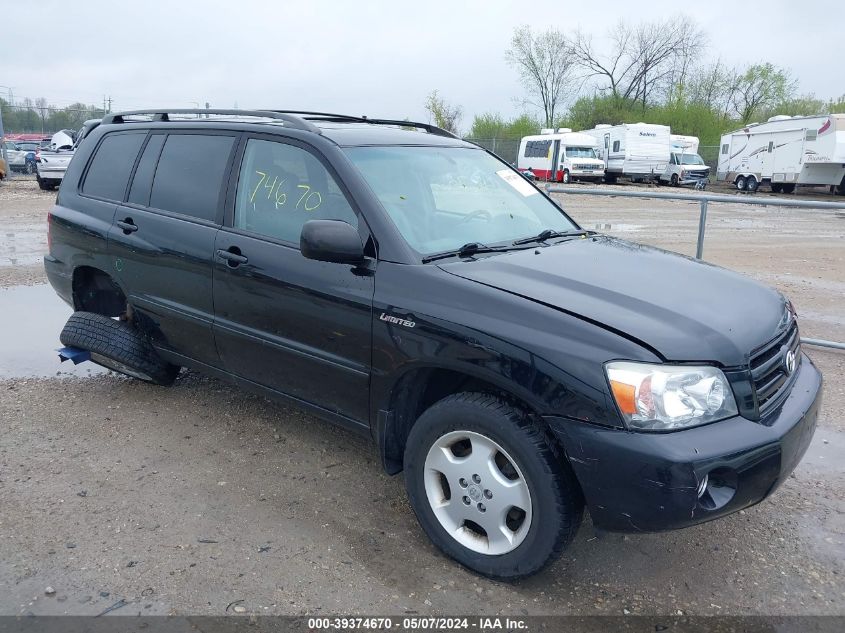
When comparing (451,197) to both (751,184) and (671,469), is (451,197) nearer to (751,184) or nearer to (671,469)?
(671,469)

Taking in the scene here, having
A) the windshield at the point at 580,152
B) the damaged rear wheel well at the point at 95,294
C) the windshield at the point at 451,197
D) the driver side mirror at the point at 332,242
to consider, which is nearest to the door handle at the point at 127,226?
the damaged rear wheel well at the point at 95,294

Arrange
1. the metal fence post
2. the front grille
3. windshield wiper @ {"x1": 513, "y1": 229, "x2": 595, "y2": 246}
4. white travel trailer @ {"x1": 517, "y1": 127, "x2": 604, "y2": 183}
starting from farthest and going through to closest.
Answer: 1. white travel trailer @ {"x1": 517, "y1": 127, "x2": 604, "y2": 183}
2. the metal fence post
3. windshield wiper @ {"x1": 513, "y1": 229, "x2": 595, "y2": 246}
4. the front grille

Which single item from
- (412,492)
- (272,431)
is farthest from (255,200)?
(412,492)

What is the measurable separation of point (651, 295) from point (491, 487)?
104 cm

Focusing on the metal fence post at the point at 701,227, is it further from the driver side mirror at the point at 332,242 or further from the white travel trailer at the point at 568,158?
the white travel trailer at the point at 568,158

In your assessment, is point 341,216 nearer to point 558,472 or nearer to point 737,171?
point 558,472

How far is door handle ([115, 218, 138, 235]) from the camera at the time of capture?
442 centimetres

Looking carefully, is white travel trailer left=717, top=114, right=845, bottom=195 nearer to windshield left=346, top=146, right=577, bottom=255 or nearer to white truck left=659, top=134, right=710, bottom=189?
white truck left=659, top=134, right=710, bottom=189

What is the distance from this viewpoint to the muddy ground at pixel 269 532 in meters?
2.89

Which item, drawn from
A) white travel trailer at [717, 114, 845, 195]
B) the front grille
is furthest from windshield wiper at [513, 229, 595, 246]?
white travel trailer at [717, 114, 845, 195]

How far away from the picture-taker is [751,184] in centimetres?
3459

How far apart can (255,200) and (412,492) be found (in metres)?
1.78

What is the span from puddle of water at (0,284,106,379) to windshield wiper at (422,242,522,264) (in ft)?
11.3

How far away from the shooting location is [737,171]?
35781mm
